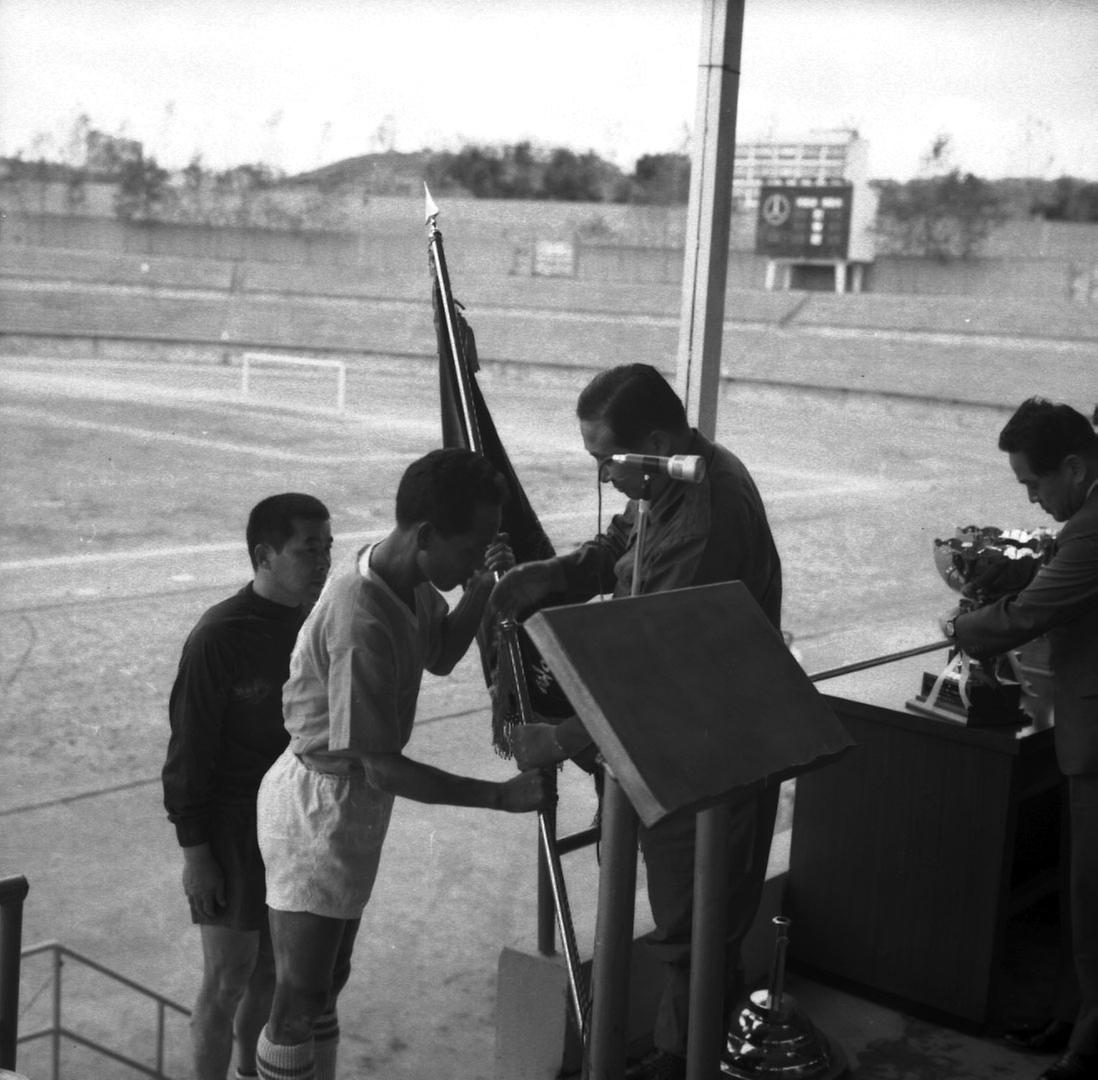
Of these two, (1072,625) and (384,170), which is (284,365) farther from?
(1072,625)

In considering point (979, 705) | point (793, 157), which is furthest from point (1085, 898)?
point (793, 157)

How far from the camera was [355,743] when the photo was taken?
61.2 inches

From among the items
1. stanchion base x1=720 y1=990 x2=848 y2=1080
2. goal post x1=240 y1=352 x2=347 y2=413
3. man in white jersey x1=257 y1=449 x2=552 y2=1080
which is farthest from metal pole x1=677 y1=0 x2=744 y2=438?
goal post x1=240 y1=352 x2=347 y2=413

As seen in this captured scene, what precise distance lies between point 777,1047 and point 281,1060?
992 millimetres

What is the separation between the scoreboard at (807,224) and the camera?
1755cm

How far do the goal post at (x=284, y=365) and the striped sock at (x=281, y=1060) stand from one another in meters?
18.5

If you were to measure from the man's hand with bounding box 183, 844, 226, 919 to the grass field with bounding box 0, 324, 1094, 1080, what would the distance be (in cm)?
89

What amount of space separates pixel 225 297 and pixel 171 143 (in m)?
19.8

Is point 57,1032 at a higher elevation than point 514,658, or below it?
below

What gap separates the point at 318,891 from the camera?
1692 millimetres

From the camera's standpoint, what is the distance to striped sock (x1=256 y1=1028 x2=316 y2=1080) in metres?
1.73

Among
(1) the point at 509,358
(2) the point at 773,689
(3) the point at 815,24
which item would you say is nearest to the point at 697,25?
(3) the point at 815,24

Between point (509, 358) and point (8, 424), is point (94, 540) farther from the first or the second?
point (509, 358)

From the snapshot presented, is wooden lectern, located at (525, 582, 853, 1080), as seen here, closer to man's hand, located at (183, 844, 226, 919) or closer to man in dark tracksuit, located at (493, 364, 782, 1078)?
man in dark tracksuit, located at (493, 364, 782, 1078)
